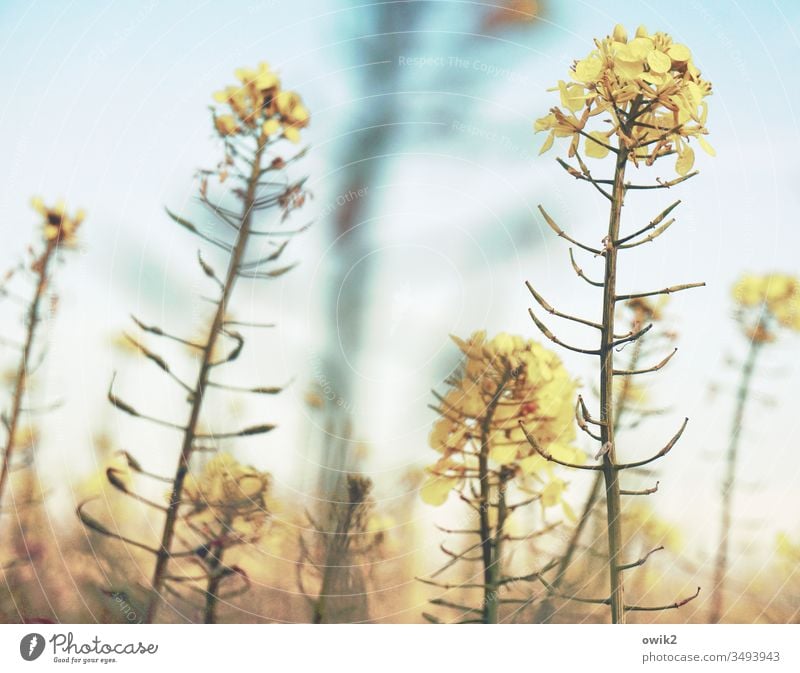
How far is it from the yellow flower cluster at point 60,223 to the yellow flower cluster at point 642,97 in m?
0.53

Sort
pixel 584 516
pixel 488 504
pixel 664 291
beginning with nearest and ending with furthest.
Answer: pixel 664 291 → pixel 488 504 → pixel 584 516

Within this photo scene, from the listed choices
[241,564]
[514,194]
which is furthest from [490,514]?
[514,194]

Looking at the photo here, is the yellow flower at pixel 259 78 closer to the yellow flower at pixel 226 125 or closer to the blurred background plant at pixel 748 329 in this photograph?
the yellow flower at pixel 226 125

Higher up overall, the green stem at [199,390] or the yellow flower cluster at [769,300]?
the yellow flower cluster at [769,300]

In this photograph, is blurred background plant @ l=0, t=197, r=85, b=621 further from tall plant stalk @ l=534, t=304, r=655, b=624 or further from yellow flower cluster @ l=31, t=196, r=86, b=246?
tall plant stalk @ l=534, t=304, r=655, b=624

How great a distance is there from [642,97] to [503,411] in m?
0.28


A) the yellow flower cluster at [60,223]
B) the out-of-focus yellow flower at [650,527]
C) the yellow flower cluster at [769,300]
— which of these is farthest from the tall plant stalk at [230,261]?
the yellow flower cluster at [769,300]

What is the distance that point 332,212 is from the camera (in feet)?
3.21

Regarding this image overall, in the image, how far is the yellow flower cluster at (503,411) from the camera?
0.75 meters

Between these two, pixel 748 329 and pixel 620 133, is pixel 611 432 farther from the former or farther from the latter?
pixel 748 329

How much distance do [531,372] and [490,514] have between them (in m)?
0.14

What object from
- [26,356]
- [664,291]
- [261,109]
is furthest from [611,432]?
[26,356]

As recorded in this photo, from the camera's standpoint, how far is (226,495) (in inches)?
33.5
